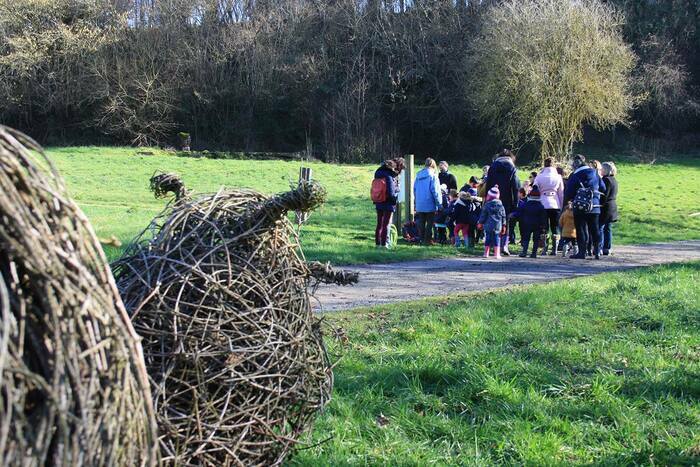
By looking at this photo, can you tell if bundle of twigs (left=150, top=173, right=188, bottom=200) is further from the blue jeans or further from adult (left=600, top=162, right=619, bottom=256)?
the blue jeans

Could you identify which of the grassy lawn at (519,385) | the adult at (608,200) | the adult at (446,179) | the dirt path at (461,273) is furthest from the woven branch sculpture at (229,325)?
the adult at (446,179)

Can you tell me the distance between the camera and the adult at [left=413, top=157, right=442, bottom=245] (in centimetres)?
1647

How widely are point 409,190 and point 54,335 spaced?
612 inches

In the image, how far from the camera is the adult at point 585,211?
1457 centimetres

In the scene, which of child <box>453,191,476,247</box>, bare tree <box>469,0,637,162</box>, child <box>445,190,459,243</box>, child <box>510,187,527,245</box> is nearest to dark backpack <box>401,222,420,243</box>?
child <box>445,190,459,243</box>

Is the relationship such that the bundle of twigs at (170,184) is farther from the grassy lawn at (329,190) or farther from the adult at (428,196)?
the adult at (428,196)

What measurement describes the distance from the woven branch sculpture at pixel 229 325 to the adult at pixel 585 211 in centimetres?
1148

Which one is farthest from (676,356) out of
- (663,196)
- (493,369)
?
(663,196)

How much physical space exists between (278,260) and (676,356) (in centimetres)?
416

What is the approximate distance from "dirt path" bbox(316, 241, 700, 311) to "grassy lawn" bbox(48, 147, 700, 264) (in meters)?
0.98

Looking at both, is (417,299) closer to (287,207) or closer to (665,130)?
(287,207)

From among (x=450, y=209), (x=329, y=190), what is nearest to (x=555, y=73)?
(x=329, y=190)

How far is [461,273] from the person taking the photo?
1285 cm

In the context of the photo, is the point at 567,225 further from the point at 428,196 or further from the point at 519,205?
the point at 428,196
